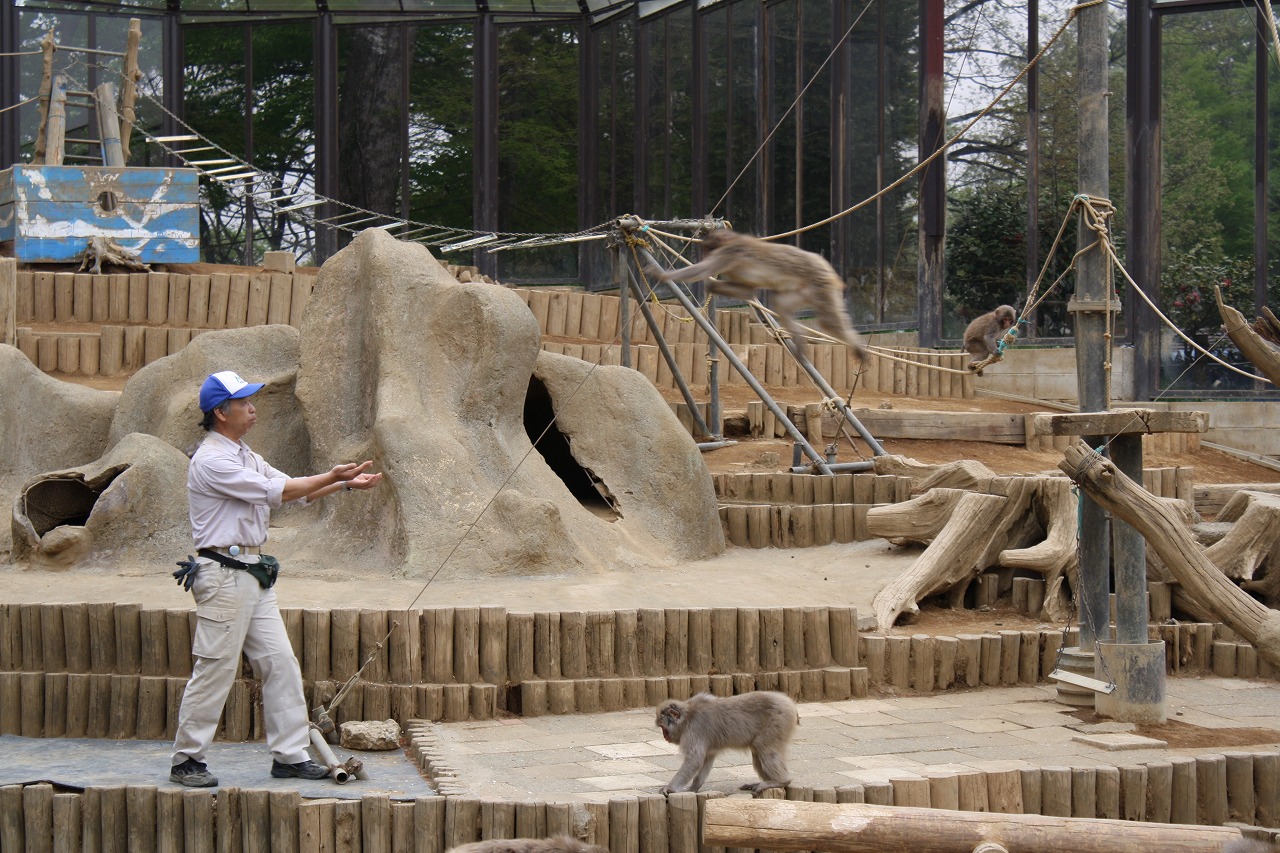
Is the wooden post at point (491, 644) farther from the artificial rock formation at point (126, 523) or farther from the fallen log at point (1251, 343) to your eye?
the fallen log at point (1251, 343)

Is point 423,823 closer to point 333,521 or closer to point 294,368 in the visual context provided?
point 333,521

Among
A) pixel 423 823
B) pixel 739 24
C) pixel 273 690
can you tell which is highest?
pixel 739 24

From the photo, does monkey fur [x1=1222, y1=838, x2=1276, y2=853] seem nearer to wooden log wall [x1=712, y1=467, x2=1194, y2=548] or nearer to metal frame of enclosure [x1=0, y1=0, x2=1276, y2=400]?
wooden log wall [x1=712, y1=467, x2=1194, y2=548]

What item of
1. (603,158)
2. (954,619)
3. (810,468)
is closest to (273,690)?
(954,619)

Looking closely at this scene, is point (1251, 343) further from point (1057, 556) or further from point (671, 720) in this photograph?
point (671, 720)

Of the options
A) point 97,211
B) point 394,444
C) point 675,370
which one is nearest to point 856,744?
point 394,444

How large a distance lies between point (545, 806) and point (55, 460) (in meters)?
5.70

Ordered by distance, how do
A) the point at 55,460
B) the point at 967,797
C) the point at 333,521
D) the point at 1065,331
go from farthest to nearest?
1. the point at 1065,331
2. the point at 55,460
3. the point at 333,521
4. the point at 967,797

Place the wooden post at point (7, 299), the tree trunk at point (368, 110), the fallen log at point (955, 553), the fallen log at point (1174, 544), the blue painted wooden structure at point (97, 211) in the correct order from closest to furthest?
the fallen log at point (1174, 544) < the fallen log at point (955, 553) < the wooden post at point (7, 299) < the blue painted wooden structure at point (97, 211) < the tree trunk at point (368, 110)

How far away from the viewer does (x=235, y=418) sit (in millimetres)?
5707


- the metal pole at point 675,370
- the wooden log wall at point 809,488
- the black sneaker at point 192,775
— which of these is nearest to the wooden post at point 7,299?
the metal pole at point 675,370

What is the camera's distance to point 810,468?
39.2 feet

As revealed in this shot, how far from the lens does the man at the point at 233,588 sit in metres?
5.55

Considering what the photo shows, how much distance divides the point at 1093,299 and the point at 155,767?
185 inches
